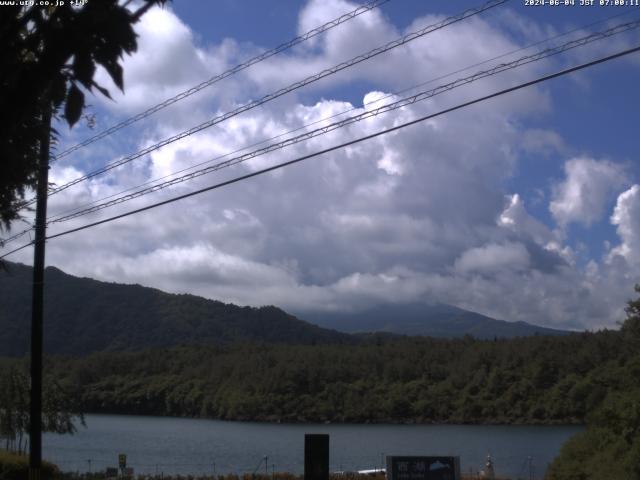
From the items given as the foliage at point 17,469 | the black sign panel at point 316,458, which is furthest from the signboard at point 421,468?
the foliage at point 17,469

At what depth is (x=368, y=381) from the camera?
345 ft

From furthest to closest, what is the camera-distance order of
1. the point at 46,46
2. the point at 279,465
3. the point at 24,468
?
the point at 279,465 < the point at 24,468 < the point at 46,46

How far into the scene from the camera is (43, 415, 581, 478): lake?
51.2 meters

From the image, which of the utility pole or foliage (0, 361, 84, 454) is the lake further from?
the utility pole

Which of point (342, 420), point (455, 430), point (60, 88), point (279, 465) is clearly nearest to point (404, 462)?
point (60, 88)

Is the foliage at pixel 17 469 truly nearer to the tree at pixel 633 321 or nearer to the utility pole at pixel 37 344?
the utility pole at pixel 37 344

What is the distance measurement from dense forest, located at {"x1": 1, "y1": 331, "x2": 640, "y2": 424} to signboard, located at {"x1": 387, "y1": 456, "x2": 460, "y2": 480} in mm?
63585

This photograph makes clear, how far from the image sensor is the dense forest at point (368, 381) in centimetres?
8819

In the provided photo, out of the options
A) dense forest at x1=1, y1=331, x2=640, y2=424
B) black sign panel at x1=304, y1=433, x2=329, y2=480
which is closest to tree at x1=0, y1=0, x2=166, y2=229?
black sign panel at x1=304, y1=433, x2=329, y2=480

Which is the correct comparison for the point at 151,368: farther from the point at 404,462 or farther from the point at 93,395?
the point at 404,462

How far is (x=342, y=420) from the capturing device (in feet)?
320

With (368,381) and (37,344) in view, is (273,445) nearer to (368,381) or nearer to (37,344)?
(368,381)

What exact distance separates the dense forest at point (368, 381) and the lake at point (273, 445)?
4.50 metres

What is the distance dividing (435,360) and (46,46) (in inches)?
4115
